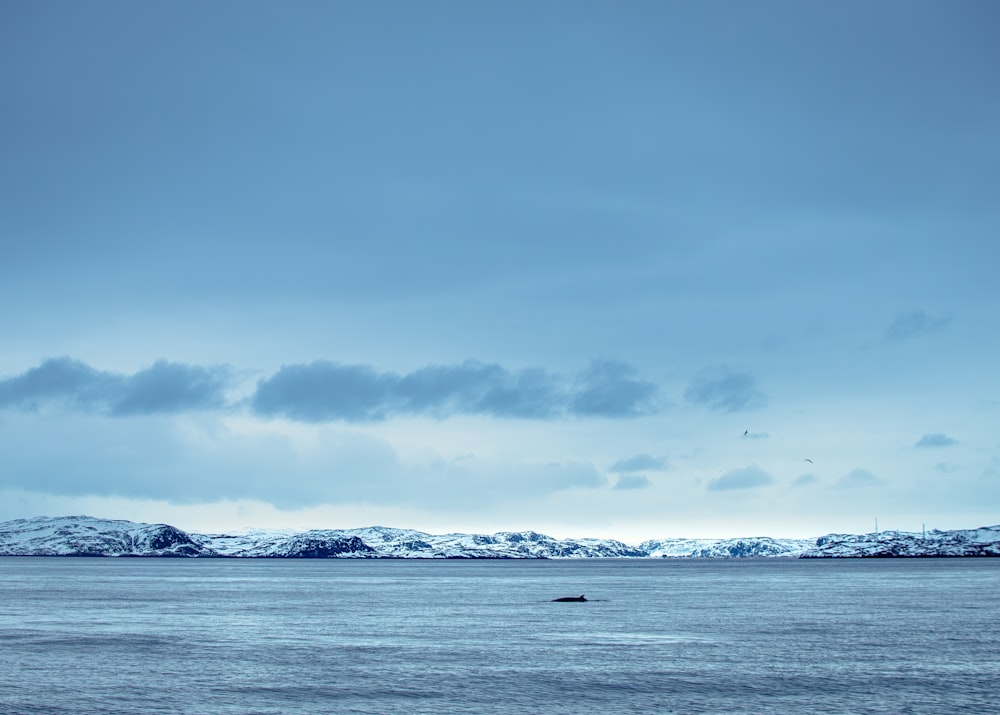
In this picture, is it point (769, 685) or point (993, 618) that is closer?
point (769, 685)

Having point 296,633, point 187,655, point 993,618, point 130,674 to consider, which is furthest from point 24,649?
point 993,618

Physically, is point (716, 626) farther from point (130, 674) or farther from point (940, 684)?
point (130, 674)

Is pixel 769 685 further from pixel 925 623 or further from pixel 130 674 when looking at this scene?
pixel 925 623

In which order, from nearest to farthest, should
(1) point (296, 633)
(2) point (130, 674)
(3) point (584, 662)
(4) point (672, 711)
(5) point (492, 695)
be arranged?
(4) point (672, 711)
(5) point (492, 695)
(2) point (130, 674)
(3) point (584, 662)
(1) point (296, 633)

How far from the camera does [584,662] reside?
218ft

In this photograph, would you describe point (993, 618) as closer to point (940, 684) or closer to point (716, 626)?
point (716, 626)

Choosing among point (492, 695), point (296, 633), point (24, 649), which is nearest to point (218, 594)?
point (296, 633)

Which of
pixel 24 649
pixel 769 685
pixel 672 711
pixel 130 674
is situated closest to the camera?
pixel 672 711

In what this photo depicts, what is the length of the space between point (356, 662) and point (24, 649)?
84.1ft

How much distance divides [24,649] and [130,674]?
1697cm

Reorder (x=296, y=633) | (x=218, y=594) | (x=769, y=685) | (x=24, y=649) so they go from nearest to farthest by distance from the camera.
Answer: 1. (x=769, y=685)
2. (x=24, y=649)
3. (x=296, y=633)
4. (x=218, y=594)

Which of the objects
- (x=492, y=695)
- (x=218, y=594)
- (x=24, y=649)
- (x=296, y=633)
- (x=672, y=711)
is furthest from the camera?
(x=218, y=594)

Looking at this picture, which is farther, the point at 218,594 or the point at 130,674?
the point at 218,594

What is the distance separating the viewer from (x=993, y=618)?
107 m
